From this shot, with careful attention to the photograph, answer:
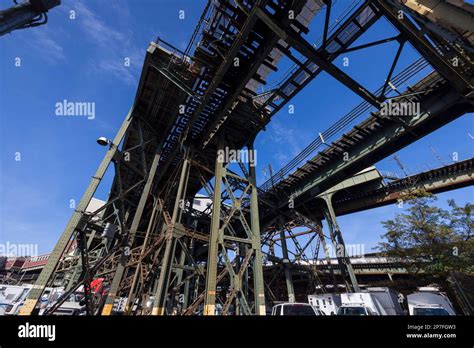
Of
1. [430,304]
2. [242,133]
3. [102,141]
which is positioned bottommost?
[430,304]

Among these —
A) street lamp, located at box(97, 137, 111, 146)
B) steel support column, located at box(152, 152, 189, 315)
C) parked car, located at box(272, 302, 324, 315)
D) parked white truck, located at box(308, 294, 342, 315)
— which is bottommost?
parked white truck, located at box(308, 294, 342, 315)

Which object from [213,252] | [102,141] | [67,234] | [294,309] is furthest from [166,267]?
[102,141]

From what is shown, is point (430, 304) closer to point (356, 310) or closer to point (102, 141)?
point (356, 310)

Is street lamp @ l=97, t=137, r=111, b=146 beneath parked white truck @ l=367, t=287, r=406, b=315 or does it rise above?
above

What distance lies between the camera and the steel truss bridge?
795 centimetres

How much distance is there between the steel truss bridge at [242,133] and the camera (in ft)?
26.1

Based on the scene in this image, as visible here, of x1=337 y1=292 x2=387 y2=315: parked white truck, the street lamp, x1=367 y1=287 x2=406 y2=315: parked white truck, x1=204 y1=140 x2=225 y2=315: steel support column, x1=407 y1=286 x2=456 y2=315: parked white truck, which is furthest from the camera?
x1=367 y1=287 x2=406 y2=315: parked white truck

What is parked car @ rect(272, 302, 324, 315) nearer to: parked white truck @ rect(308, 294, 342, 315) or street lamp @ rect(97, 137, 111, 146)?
parked white truck @ rect(308, 294, 342, 315)

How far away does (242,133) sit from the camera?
13.2m

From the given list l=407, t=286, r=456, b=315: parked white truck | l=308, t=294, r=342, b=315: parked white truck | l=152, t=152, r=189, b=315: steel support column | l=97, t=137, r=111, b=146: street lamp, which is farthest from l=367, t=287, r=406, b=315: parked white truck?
l=97, t=137, r=111, b=146: street lamp

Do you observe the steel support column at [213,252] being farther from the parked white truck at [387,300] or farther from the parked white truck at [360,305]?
the parked white truck at [387,300]

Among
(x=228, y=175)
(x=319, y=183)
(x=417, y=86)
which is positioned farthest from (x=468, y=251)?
(x=228, y=175)

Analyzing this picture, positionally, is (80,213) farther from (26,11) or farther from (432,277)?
(432,277)

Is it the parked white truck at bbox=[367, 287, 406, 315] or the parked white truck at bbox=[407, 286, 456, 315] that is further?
the parked white truck at bbox=[367, 287, 406, 315]
